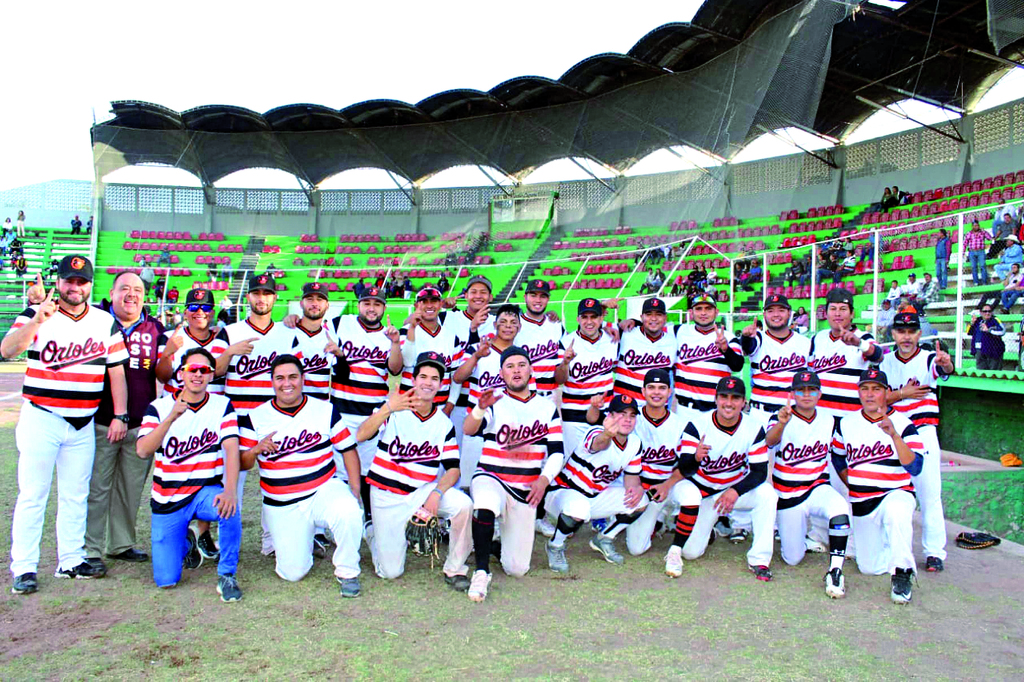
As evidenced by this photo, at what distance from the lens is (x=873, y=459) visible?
5.33 m

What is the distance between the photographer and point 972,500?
26.0ft

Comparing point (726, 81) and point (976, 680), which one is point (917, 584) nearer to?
point (976, 680)

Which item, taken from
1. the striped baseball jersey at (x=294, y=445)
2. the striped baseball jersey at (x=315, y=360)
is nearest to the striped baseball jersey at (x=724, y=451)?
the striped baseball jersey at (x=294, y=445)

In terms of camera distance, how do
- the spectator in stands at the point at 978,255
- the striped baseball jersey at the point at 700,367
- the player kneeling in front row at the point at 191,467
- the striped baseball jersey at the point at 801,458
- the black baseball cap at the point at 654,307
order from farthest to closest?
the spectator in stands at the point at 978,255
the black baseball cap at the point at 654,307
the striped baseball jersey at the point at 700,367
the striped baseball jersey at the point at 801,458
the player kneeling in front row at the point at 191,467

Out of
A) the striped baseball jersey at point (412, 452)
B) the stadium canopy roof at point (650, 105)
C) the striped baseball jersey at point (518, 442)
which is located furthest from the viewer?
the stadium canopy roof at point (650, 105)

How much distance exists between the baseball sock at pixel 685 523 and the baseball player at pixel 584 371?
134cm

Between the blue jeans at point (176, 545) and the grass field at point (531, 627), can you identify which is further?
the blue jeans at point (176, 545)

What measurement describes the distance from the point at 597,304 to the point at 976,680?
399 centimetres

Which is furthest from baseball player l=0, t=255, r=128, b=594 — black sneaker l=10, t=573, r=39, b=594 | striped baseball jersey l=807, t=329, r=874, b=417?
striped baseball jersey l=807, t=329, r=874, b=417

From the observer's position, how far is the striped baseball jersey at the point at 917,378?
18.8ft

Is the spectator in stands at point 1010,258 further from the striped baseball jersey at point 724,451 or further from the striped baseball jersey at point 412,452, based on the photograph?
the striped baseball jersey at point 412,452

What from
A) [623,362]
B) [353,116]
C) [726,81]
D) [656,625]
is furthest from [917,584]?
[353,116]

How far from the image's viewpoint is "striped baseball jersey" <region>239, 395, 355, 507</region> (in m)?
4.98

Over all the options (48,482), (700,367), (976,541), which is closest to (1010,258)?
(976,541)
